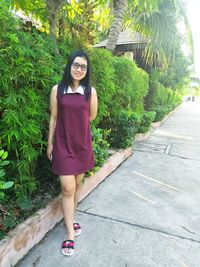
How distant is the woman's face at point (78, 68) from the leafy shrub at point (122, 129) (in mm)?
3207

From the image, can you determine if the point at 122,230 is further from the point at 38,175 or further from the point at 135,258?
the point at 38,175

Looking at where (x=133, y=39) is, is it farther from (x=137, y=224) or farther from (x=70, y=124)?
(x=70, y=124)

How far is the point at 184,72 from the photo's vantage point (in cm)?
1834

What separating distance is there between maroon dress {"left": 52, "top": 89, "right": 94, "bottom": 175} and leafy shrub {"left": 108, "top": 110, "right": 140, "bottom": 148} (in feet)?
10.2

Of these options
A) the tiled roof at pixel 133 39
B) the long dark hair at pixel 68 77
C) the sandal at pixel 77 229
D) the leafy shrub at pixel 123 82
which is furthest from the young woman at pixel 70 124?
the tiled roof at pixel 133 39

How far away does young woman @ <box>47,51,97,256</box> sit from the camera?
8.78 feet

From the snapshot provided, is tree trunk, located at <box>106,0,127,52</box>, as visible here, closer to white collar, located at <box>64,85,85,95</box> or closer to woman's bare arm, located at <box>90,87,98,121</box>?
woman's bare arm, located at <box>90,87,98,121</box>

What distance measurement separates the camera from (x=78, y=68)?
2688 mm

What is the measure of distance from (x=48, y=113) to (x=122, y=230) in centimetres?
165

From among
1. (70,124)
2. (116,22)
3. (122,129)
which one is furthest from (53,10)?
(116,22)

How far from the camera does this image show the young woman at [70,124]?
105 inches

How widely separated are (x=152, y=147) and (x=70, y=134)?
5071mm

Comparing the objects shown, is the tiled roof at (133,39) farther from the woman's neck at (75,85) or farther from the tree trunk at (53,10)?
the woman's neck at (75,85)

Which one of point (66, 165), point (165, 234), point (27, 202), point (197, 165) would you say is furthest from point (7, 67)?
point (197, 165)
